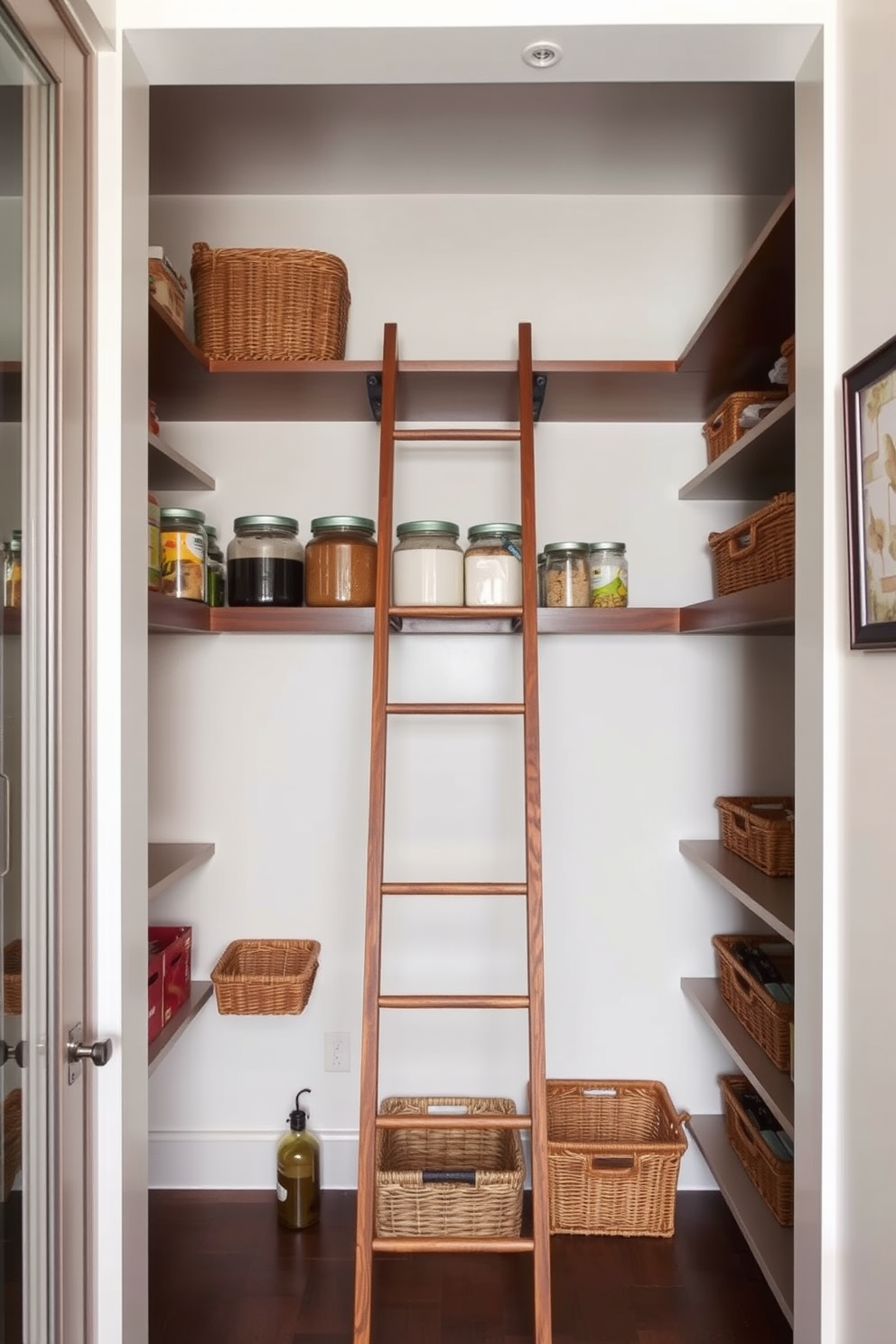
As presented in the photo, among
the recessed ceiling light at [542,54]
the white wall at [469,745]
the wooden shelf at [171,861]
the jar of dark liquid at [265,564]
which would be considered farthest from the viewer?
the white wall at [469,745]

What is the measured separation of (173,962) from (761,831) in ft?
4.30

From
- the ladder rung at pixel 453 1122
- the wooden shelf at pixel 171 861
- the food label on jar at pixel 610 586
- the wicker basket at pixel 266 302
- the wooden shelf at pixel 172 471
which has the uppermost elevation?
the wicker basket at pixel 266 302

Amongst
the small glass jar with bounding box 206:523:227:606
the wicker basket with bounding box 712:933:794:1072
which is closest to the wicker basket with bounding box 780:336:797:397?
the wicker basket with bounding box 712:933:794:1072

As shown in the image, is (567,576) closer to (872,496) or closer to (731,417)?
(731,417)

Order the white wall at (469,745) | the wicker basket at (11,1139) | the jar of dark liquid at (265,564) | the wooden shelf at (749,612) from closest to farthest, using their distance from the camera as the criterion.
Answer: the wicker basket at (11,1139) < the wooden shelf at (749,612) < the jar of dark liquid at (265,564) < the white wall at (469,745)

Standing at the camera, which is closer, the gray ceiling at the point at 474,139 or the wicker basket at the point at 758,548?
the wicker basket at the point at 758,548

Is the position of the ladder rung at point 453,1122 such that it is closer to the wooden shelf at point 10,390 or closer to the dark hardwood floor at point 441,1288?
the dark hardwood floor at point 441,1288

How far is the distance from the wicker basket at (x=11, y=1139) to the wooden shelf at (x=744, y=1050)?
1.15 m

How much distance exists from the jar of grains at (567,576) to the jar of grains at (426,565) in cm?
24

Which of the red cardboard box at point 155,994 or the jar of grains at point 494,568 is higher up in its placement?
the jar of grains at point 494,568

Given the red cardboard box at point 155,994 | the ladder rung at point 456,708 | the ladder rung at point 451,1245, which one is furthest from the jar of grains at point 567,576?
the ladder rung at point 451,1245

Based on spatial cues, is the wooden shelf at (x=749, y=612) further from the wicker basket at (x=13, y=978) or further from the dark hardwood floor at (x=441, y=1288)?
the dark hardwood floor at (x=441, y=1288)

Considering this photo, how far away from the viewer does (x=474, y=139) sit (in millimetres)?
1975

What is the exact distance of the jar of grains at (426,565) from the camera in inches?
73.2
